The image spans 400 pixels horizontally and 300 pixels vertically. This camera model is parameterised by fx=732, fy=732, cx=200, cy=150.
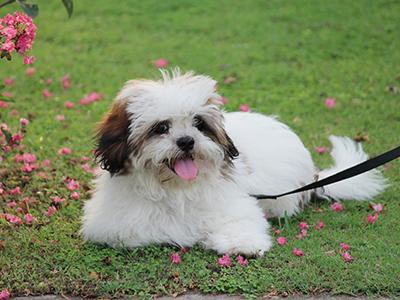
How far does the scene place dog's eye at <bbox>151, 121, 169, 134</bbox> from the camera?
4137 millimetres

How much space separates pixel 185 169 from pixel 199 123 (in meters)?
0.28

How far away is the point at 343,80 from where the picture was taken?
862 centimetres

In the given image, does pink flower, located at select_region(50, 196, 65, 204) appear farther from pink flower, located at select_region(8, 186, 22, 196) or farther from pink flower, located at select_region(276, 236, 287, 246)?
pink flower, located at select_region(276, 236, 287, 246)

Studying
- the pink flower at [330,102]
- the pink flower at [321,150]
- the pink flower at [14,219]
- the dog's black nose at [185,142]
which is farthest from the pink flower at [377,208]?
the pink flower at [330,102]

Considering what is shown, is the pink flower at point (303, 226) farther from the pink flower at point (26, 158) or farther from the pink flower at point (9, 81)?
the pink flower at point (9, 81)

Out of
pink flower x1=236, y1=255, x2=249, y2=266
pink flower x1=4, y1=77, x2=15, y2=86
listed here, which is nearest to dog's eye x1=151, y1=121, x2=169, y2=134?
pink flower x1=236, y1=255, x2=249, y2=266

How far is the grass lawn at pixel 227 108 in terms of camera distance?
4188 millimetres

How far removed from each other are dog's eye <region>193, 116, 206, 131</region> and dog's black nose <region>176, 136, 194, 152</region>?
4.9 inches

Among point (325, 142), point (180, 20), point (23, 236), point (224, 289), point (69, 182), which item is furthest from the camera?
point (180, 20)

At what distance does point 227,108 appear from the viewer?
7.70m

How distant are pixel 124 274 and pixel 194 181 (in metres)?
0.69

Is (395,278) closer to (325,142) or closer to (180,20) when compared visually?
(325,142)

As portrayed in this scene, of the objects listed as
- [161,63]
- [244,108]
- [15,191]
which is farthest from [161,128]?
[161,63]

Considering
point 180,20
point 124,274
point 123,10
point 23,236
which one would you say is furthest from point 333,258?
point 123,10
